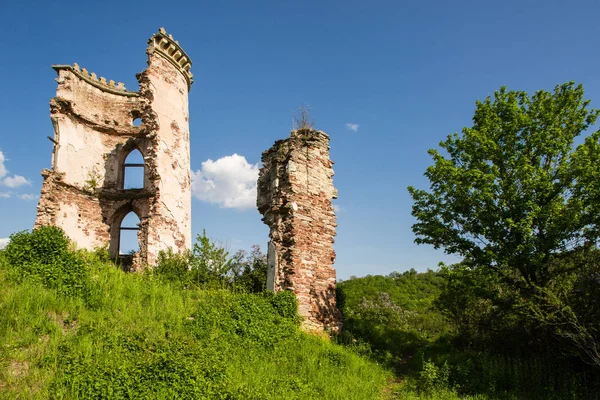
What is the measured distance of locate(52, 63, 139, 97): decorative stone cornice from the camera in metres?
17.0

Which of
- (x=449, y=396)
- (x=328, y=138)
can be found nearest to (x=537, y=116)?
(x=328, y=138)

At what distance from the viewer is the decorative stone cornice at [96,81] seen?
1698 cm

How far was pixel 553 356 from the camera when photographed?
27.1 feet

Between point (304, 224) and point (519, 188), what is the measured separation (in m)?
5.10

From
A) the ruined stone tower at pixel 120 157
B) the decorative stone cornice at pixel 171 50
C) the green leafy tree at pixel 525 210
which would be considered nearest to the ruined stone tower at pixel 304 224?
the green leafy tree at pixel 525 210

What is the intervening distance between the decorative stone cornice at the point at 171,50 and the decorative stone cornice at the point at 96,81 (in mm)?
2655

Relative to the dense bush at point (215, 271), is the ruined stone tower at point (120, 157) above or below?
above

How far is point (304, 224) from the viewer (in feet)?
32.4

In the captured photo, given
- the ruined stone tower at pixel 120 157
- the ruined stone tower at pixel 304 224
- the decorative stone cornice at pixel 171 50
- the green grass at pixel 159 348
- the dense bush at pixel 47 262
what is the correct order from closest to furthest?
1. the green grass at pixel 159 348
2. the dense bush at pixel 47 262
3. the ruined stone tower at pixel 304 224
4. the ruined stone tower at pixel 120 157
5. the decorative stone cornice at pixel 171 50

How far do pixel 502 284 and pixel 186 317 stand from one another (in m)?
7.35

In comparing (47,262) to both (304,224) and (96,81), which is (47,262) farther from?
(96,81)

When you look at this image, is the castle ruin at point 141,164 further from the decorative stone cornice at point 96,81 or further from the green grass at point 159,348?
the green grass at point 159,348

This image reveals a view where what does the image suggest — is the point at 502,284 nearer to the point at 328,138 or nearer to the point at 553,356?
the point at 553,356

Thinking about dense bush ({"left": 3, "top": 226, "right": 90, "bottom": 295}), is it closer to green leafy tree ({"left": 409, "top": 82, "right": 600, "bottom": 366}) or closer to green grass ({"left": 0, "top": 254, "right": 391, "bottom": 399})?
green grass ({"left": 0, "top": 254, "right": 391, "bottom": 399})
